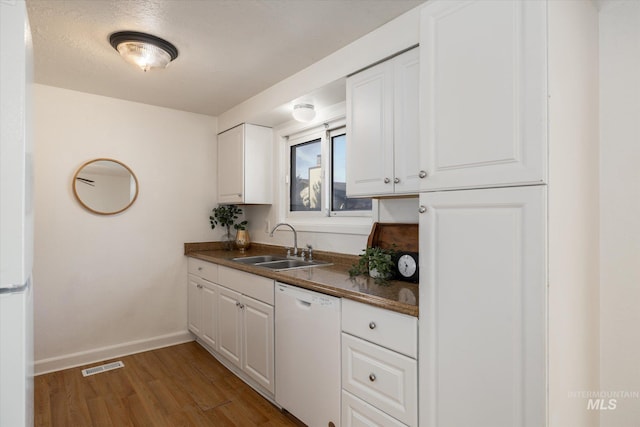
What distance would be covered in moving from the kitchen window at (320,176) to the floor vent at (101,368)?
76.5 inches

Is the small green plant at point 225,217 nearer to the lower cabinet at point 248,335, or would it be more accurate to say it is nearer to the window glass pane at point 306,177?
the window glass pane at point 306,177

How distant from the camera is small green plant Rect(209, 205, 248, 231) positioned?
3.71 meters

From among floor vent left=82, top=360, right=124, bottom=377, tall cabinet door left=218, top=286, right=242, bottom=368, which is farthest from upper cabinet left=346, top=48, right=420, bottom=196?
floor vent left=82, top=360, right=124, bottom=377

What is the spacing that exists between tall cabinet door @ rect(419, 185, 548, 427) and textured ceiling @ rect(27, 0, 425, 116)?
1.18 m

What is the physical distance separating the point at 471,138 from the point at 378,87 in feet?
2.78

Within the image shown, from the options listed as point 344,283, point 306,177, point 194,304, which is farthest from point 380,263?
point 194,304

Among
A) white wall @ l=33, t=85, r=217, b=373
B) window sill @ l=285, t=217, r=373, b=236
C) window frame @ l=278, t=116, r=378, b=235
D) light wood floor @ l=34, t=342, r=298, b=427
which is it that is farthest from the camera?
white wall @ l=33, t=85, r=217, b=373

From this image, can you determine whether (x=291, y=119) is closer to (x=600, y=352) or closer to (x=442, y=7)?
(x=442, y=7)

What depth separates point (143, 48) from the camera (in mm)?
2094

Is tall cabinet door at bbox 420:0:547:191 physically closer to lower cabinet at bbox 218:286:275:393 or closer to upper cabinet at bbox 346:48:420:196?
upper cabinet at bbox 346:48:420:196

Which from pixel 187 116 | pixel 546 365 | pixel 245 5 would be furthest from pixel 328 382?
pixel 187 116

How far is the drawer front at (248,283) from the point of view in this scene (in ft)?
7.47

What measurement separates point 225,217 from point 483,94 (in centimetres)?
297

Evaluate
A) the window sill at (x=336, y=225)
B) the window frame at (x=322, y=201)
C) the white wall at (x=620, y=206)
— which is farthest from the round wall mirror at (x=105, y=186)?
the white wall at (x=620, y=206)
